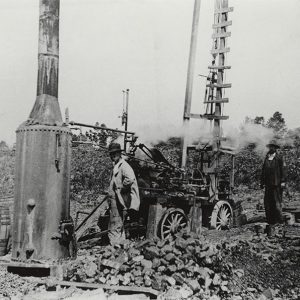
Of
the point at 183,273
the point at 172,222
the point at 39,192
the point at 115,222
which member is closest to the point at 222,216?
the point at 172,222

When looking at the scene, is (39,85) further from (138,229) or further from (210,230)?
(210,230)

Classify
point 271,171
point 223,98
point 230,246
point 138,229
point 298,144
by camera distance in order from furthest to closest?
point 298,144, point 223,98, point 271,171, point 138,229, point 230,246

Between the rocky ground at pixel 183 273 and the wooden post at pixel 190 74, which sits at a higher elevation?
the wooden post at pixel 190 74

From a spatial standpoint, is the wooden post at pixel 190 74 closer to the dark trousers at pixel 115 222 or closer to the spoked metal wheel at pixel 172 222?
the spoked metal wheel at pixel 172 222

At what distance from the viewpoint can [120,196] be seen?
728 cm

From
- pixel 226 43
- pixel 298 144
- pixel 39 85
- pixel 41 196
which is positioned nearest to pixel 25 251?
pixel 41 196

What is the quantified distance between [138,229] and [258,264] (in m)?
2.94

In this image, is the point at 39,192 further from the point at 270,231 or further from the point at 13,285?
the point at 270,231

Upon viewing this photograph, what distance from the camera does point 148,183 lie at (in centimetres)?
874

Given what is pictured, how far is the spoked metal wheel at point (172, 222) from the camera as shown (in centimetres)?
848

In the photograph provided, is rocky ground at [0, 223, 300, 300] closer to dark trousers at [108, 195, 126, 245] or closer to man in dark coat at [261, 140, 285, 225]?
dark trousers at [108, 195, 126, 245]

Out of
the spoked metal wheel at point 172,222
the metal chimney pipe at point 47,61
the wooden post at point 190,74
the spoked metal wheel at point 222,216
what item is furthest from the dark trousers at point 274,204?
the metal chimney pipe at point 47,61

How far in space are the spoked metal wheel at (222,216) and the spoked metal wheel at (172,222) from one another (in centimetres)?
145

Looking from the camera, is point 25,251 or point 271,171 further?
point 271,171
